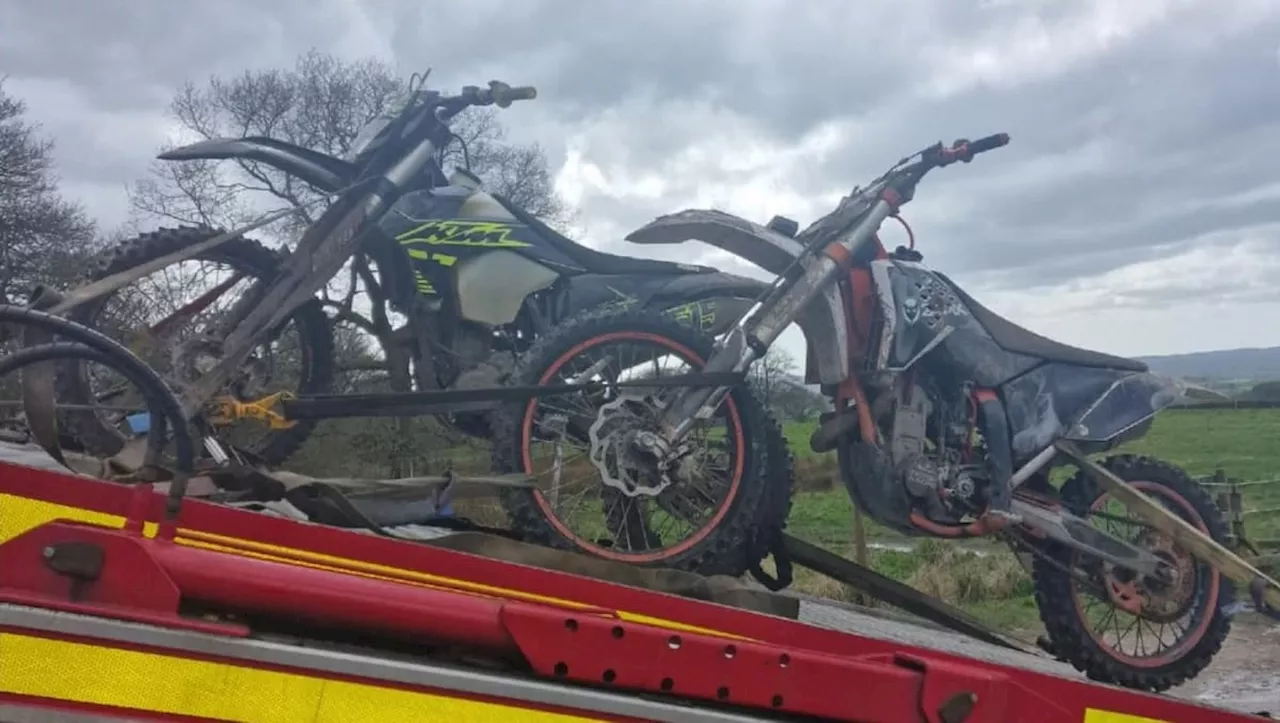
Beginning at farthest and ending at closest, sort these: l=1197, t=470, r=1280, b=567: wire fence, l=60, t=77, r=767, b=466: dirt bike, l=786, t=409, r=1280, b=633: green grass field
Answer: l=786, t=409, r=1280, b=633: green grass field, l=1197, t=470, r=1280, b=567: wire fence, l=60, t=77, r=767, b=466: dirt bike

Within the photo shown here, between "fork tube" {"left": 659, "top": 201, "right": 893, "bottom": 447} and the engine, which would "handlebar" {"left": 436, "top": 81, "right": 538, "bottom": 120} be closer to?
"fork tube" {"left": 659, "top": 201, "right": 893, "bottom": 447}

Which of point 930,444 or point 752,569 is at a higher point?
point 930,444

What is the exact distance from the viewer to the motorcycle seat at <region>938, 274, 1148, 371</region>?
3.82 meters

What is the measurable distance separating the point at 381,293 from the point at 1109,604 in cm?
285

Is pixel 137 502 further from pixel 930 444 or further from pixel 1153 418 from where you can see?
pixel 1153 418

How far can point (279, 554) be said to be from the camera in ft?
6.46

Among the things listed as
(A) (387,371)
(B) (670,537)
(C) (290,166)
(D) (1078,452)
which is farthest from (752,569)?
(C) (290,166)

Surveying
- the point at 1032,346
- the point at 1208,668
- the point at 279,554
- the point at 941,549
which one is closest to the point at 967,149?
the point at 1032,346

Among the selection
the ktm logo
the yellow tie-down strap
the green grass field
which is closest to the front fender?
the ktm logo

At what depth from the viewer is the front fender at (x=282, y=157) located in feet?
11.8

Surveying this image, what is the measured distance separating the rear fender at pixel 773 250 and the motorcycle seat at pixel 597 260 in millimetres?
93

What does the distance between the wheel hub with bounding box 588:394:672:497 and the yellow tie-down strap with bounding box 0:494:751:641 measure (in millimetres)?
1085

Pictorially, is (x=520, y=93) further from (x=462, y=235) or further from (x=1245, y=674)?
(x=1245, y=674)

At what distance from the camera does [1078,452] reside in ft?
12.4
